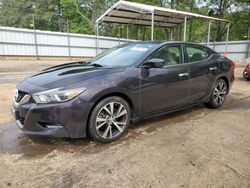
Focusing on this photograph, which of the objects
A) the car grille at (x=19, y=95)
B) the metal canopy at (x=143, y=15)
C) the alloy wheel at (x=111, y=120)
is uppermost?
the metal canopy at (x=143, y=15)

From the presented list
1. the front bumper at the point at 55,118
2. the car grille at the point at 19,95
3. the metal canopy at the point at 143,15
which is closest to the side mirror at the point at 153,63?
the front bumper at the point at 55,118

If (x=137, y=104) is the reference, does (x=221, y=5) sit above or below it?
above

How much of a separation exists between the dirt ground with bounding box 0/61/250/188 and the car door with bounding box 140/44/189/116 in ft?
1.29

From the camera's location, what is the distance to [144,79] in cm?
338

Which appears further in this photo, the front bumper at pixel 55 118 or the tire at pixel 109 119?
the tire at pixel 109 119

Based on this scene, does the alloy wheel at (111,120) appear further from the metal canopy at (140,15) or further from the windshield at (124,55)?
the metal canopy at (140,15)

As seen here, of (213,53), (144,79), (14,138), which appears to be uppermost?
(213,53)

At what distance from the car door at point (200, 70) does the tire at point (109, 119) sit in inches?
61.3

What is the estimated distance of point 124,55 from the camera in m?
3.80

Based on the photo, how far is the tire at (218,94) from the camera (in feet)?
15.5

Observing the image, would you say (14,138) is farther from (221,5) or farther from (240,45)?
(221,5)

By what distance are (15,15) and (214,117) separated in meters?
39.2

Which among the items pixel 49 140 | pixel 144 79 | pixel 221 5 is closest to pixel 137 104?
pixel 144 79

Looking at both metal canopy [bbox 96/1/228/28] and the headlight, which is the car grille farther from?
metal canopy [bbox 96/1/228/28]
